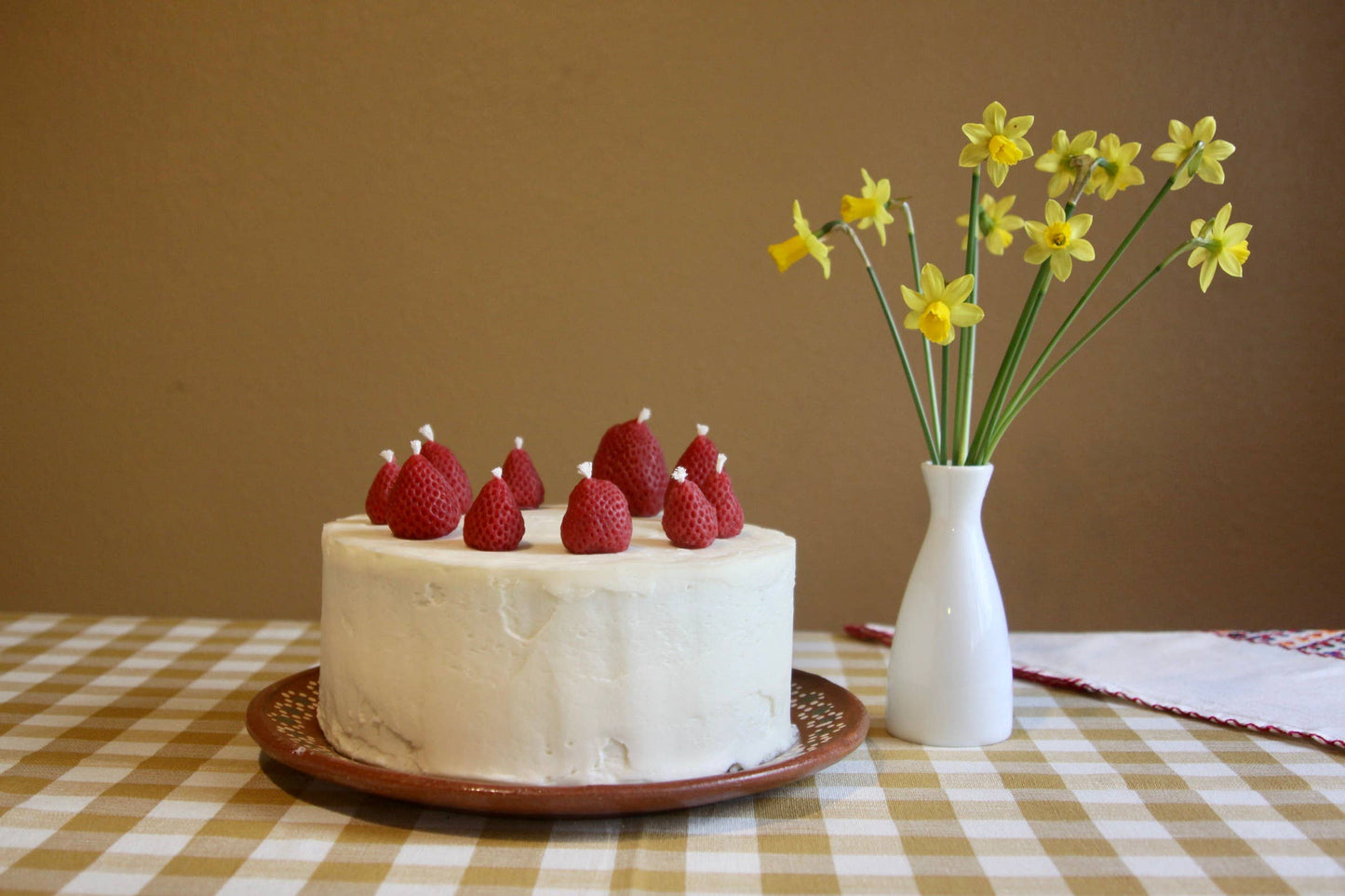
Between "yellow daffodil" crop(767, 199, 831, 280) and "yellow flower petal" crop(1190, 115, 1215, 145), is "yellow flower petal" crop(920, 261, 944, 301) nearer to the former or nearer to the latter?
"yellow daffodil" crop(767, 199, 831, 280)

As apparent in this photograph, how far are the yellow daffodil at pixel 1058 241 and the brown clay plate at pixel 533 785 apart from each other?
18.6 inches

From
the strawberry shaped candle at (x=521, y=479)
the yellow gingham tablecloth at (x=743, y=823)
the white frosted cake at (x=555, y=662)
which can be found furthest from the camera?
the strawberry shaped candle at (x=521, y=479)

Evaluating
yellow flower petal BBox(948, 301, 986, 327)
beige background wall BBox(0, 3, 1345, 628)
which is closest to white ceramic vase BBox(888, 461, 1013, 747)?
yellow flower petal BBox(948, 301, 986, 327)

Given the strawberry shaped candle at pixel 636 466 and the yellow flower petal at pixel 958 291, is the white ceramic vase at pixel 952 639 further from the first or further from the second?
the strawberry shaped candle at pixel 636 466

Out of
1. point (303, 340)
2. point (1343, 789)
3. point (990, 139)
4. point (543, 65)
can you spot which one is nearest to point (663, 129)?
point (543, 65)

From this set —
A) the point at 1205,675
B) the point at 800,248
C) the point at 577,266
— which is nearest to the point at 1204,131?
the point at 800,248

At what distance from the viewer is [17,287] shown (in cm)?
229

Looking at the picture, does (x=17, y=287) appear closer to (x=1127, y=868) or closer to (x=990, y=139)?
(x=990, y=139)

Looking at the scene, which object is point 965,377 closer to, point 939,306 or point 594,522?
point 939,306

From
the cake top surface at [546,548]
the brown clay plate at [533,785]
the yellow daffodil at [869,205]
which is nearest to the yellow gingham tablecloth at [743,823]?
the brown clay plate at [533,785]

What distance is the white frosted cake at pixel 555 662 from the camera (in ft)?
3.37

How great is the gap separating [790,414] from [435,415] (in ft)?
2.19

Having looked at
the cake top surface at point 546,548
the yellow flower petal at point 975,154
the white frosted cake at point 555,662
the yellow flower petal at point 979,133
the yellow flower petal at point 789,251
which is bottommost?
the white frosted cake at point 555,662

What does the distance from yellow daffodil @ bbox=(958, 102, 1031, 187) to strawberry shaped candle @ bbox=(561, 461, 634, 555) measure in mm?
455
